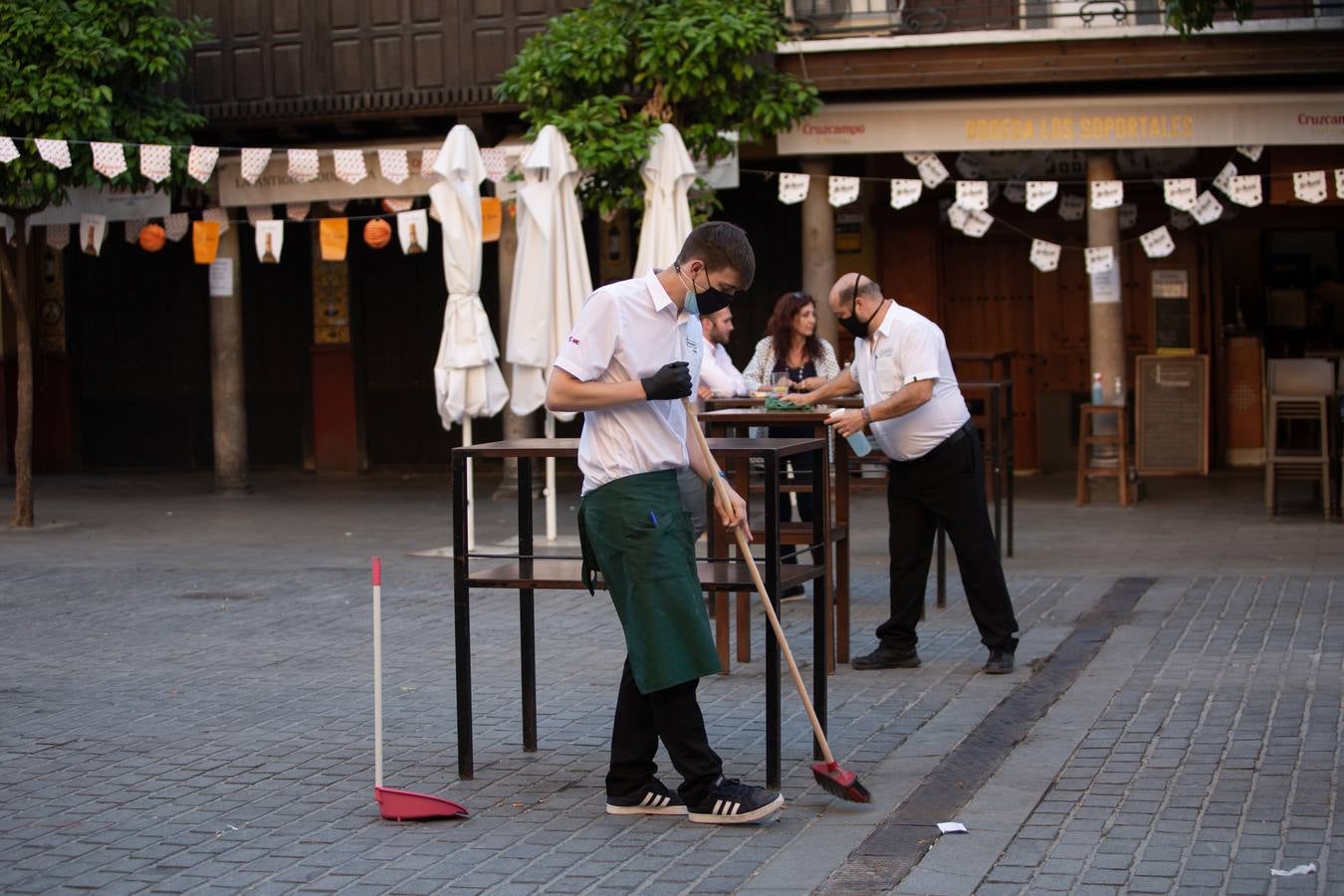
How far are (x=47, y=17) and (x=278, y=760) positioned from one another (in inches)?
402

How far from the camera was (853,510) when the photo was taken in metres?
15.9

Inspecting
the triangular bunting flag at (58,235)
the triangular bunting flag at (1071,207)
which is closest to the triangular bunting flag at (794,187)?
the triangular bunting flag at (1071,207)

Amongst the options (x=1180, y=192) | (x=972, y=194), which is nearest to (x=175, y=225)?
(x=972, y=194)

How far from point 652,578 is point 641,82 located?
368 inches

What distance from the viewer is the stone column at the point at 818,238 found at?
55.0ft

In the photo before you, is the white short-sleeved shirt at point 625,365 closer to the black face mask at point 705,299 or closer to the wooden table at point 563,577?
the black face mask at point 705,299

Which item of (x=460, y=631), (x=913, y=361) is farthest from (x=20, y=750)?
(x=913, y=361)

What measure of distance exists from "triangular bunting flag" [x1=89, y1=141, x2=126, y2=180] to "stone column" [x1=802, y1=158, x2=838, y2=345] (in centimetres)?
609

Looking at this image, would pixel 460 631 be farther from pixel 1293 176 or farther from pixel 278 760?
pixel 1293 176

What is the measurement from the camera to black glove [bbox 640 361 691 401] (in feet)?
18.4

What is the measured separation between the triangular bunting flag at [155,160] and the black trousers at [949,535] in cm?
913

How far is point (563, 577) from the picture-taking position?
6.45 m

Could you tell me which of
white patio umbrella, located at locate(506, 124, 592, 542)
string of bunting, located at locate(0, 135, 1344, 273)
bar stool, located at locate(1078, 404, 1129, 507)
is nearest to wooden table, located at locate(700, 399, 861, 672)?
white patio umbrella, located at locate(506, 124, 592, 542)

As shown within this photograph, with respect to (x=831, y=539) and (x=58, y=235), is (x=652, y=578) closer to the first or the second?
(x=831, y=539)
